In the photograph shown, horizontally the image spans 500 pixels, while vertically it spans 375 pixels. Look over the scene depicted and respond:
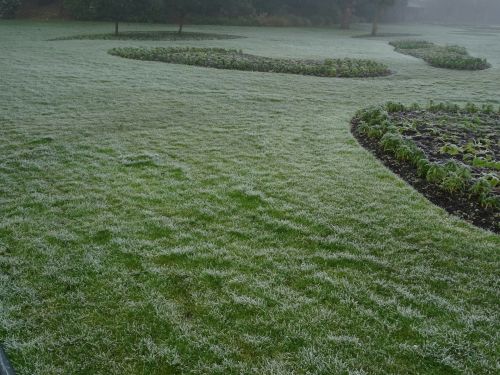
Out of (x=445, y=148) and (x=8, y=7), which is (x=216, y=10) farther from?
(x=445, y=148)

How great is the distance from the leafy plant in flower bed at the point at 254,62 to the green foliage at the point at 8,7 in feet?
57.4

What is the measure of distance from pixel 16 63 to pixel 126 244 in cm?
1499

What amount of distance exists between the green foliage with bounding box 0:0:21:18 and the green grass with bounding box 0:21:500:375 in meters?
28.1

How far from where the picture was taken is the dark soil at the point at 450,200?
5.88 metres

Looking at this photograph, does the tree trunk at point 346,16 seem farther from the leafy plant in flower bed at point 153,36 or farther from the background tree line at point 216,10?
the leafy plant in flower bed at point 153,36

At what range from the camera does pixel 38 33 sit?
26469 mm

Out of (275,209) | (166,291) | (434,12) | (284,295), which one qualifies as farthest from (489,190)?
(434,12)

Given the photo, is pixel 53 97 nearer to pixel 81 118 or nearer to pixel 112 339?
pixel 81 118

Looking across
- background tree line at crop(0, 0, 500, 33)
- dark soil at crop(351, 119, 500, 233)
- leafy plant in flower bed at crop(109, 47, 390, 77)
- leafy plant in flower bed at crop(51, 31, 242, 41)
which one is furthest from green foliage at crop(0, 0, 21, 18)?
dark soil at crop(351, 119, 500, 233)

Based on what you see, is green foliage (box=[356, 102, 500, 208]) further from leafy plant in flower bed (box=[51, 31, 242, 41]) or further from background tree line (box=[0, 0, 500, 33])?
background tree line (box=[0, 0, 500, 33])

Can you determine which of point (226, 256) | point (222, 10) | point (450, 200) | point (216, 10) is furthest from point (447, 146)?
point (222, 10)

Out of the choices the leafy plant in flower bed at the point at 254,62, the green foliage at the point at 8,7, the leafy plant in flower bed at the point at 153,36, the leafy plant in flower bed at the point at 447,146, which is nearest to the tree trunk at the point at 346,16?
the leafy plant in flower bed at the point at 153,36

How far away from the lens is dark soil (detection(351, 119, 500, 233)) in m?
5.88

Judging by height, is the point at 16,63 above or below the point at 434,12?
below
